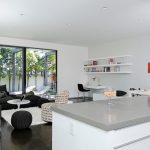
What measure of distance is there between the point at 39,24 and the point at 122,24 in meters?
2.52

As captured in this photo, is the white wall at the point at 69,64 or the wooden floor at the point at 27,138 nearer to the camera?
the wooden floor at the point at 27,138

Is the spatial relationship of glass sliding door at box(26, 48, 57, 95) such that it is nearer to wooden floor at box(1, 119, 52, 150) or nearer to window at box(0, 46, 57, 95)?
window at box(0, 46, 57, 95)

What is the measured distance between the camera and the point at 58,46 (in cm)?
862

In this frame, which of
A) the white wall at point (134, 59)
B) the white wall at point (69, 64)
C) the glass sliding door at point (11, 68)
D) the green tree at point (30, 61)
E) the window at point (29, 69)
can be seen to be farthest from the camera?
the white wall at point (69, 64)

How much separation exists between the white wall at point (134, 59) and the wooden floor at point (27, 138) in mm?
4279

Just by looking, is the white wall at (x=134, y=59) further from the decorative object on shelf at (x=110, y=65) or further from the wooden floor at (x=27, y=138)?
the wooden floor at (x=27, y=138)

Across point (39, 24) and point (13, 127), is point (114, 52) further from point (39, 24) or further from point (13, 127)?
point (13, 127)

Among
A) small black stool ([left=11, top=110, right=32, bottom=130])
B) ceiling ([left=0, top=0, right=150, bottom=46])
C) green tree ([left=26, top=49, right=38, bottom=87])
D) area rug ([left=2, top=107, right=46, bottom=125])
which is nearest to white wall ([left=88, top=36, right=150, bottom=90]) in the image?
ceiling ([left=0, top=0, right=150, bottom=46])

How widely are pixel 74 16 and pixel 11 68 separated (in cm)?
412

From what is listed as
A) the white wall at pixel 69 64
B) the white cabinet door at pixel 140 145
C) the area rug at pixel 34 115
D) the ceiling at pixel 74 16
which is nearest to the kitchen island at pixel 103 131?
the white cabinet door at pixel 140 145

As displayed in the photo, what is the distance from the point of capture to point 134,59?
709cm

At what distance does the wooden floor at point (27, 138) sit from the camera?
3045 millimetres

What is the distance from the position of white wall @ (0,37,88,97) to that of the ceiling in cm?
241

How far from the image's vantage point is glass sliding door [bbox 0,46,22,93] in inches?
282
